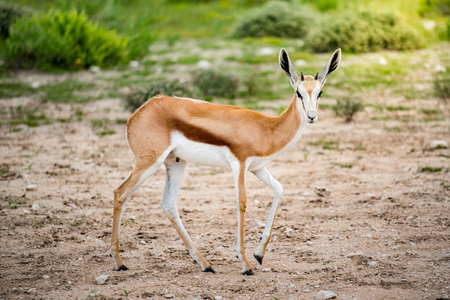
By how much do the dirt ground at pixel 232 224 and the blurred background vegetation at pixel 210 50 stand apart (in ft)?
9.45

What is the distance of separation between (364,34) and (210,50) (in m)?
4.84

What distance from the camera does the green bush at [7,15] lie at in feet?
49.5

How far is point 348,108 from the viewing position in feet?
32.2

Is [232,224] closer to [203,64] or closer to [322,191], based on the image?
[322,191]

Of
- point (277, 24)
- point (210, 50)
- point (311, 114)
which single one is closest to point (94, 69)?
point (210, 50)

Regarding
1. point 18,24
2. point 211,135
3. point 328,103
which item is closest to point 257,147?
point 211,135

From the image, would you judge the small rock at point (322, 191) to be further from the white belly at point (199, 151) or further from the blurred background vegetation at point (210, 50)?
the blurred background vegetation at point (210, 50)

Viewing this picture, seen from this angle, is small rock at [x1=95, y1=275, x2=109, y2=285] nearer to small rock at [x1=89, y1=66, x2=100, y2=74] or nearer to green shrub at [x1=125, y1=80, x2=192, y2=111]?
green shrub at [x1=125, y1=80, x2=192, y2=111]

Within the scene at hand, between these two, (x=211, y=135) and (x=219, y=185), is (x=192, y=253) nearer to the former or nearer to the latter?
(x=211, y=135)

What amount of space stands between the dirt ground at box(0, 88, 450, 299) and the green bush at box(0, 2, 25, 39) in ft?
24.5

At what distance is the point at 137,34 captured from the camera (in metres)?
15.9

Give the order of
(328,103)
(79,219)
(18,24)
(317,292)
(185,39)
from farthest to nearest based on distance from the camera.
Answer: (185,39)
(18,24)
(328,103)
(79,219)
(317,292)

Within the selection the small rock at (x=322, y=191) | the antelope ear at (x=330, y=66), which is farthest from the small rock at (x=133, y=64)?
the antelope ear at (x=330, y=66)

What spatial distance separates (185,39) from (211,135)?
14525mm
